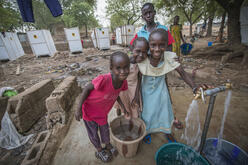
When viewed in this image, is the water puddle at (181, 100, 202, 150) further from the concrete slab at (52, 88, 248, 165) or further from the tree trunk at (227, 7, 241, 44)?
the tree trunk at (227, 7, 241, 44)

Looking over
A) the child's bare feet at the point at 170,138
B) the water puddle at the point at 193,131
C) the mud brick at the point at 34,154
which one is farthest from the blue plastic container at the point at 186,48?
the mud brick at the point at 34,154

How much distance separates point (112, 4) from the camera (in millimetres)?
19047

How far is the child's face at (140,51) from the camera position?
1426mm

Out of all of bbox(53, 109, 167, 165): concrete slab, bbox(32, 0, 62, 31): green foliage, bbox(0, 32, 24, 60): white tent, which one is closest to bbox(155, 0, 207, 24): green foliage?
bbox(53, 109, 167, 165): concrete slab

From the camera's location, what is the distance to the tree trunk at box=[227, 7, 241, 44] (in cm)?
563

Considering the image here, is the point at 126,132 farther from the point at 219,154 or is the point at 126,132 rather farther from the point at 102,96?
the point at 219,154

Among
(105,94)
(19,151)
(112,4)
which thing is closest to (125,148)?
(105,94)

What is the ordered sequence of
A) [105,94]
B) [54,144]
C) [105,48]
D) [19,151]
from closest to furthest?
[105,94], [54,144], [19,151], [105,48]

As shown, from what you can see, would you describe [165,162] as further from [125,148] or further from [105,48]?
[105,48]

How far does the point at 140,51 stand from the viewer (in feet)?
4.81

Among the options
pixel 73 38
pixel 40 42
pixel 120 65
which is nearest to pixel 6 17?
pixel 40 42

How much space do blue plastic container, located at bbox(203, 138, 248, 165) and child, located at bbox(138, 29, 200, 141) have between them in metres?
0.48

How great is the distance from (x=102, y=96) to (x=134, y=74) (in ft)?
1.80

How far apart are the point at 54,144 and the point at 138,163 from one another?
1.27m
